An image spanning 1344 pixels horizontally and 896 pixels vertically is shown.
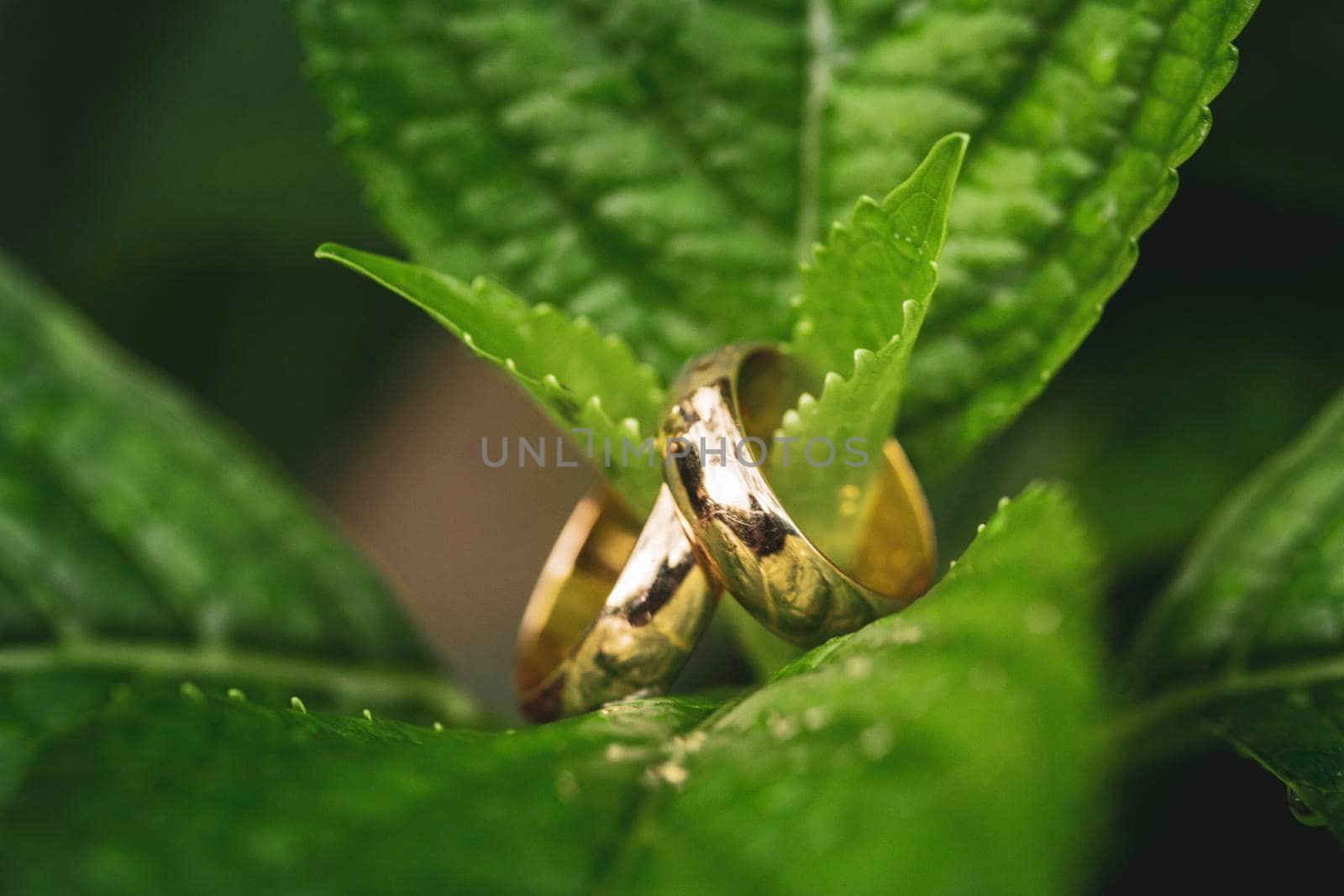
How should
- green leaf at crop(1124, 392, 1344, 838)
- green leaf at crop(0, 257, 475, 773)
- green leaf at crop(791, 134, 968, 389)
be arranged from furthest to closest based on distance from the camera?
green leaf at crop(0, 257, 475, 773) < green leaf at crop(1124, 392, 1344, 838) < green leaf at crop(791, 134, 968, 389)

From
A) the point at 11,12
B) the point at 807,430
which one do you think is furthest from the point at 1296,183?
the point at 11,12

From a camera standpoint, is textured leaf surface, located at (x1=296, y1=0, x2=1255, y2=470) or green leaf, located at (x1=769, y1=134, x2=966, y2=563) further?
textured leaf surface, located at (x1=296, y1=0, x2=1255, y2=470)

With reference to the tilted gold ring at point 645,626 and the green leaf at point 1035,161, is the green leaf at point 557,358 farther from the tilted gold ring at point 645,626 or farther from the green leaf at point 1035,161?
the green leaf at point 1035,161

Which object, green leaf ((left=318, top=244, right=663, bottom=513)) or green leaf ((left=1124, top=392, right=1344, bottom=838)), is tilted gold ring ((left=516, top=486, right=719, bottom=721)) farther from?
green leaf ((left=1124, top=392, right=1344, bottom=838))

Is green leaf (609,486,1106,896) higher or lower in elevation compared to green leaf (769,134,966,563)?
lower

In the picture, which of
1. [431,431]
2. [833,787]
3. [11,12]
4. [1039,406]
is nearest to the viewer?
[833,787]

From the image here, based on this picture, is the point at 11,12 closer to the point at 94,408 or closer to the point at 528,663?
the point at 94,408

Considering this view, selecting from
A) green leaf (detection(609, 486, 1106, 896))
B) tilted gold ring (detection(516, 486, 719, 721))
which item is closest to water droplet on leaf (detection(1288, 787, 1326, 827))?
green leaf (detection(609, 486, 1106, 896))

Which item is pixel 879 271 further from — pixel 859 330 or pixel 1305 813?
pixel 1305 813
